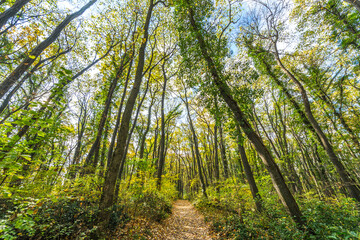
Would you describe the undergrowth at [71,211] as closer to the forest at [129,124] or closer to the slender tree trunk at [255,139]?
the forest at [129,124]

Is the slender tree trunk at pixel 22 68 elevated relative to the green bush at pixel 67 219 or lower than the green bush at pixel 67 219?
elevated

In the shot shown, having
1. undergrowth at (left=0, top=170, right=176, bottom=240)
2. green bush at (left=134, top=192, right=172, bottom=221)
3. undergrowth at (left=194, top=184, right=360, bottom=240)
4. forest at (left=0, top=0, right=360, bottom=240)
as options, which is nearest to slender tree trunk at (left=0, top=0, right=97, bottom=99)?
forest at (left=0, top=0, right=360, bottom=240)

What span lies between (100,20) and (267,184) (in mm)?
13599

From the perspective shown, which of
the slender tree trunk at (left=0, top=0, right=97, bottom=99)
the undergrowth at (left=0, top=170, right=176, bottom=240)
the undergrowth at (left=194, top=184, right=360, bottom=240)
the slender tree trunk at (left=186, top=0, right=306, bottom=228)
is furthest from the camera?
the slender tree trunk at (left=186, top=0, right=306, bottom=228)

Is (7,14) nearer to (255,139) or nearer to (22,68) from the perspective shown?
(22,68)

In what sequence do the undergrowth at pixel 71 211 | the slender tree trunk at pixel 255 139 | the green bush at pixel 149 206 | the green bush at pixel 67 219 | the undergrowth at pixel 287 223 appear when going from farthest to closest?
the green bush at pixel 149 206 → the slender tree trunk at pixel 255 139 → the undergrowth at pixel 287 223 → the green bush at pixel 67 219 → the undergrowth at pixel 71 211

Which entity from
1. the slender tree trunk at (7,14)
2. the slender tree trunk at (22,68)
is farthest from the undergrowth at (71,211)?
the slender tree trunk at (7,14)

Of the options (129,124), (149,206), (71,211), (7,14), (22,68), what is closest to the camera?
(7,14)

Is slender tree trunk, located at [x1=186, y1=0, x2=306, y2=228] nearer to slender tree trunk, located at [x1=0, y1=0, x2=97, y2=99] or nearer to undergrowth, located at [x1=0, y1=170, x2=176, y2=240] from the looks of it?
undergrowth, located at [x1=0, y1=170, x2=176, y2=240]

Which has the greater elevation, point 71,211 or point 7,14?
point 7,14

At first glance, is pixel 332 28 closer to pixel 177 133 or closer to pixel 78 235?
pixel 78 235

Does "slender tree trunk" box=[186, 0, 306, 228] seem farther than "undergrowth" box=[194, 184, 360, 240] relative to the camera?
Yes

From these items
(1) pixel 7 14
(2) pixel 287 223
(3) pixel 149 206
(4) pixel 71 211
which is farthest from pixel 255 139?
(1) pixel 7 14

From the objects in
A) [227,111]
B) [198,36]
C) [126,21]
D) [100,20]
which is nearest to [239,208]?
[227,111]
